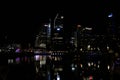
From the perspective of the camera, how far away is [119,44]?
46875 millimetres

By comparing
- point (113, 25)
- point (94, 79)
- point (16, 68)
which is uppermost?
point (113, 25)

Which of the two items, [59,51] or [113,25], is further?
[59,51]

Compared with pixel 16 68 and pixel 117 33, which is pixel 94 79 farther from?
pixel 117 33

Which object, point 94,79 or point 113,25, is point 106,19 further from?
point 94,79

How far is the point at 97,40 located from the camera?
59312 millimetres

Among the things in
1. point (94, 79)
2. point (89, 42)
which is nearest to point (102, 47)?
point (89, 42)

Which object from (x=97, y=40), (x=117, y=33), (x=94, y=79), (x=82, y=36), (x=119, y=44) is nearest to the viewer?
(x=94, y=79)

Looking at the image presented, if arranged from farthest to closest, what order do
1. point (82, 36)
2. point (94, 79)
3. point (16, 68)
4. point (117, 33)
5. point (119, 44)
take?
point (82, 36) → point (117, 33) → point (119, 44) → point (94, 79) → point (16, 68)

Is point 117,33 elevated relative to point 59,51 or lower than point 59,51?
elevated

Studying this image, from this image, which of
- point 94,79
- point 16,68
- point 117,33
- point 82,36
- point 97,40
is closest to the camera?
point 16,68

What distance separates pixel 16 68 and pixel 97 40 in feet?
180

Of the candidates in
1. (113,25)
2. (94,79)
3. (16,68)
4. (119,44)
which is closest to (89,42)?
(113,25)

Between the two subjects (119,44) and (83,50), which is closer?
(119,44)

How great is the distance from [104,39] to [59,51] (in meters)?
9.86
